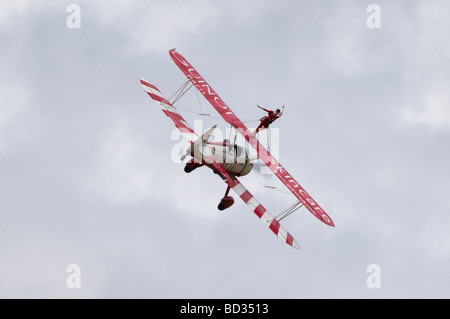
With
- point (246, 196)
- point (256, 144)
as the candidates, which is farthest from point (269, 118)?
point (246, 196)

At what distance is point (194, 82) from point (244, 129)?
4.66 meters

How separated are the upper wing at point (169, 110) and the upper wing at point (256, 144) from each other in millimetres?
1733

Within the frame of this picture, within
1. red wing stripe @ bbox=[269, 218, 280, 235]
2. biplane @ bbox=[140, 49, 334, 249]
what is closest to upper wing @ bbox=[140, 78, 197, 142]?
biplane @ bbox=[140, 49, 334, 249]

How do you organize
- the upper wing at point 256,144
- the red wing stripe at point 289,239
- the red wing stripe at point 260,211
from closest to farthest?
the upper wing at point 256,144
the red wing stripe at point 289,239
the red wing stripe at point 260,211

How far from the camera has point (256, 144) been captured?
38906 mm

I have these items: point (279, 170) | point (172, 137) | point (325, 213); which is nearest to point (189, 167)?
point (172, 137)

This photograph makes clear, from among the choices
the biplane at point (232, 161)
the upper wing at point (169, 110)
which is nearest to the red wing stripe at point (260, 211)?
the biplane at point (232, 161)

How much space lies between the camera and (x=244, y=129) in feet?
129

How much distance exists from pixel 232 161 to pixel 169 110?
15.5 feet

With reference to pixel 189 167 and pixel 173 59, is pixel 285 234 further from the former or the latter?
pixel 173 59

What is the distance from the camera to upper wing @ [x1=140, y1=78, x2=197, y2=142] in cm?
3997

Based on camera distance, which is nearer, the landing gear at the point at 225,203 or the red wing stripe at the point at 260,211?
the red wing stripe at the point at 260,211

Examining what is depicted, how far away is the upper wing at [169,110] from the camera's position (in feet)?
131

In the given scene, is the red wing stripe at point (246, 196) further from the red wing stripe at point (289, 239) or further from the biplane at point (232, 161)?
the red wing stripe at point (289, 239)
